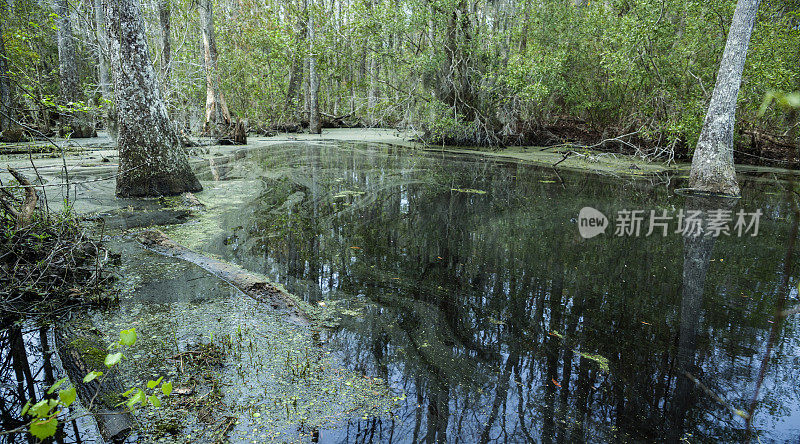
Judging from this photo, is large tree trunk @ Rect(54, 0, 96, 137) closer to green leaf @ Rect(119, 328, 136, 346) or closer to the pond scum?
the pond scum

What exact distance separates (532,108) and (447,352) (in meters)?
13.6

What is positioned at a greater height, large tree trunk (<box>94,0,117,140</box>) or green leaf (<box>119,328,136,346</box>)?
large tree trunk (<box>94,0,117,140</box>)

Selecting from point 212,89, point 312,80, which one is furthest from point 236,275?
point 312,80

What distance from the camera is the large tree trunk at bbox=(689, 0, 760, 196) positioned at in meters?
8.18

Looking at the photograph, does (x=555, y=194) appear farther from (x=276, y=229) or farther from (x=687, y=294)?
(x=276, y=229)

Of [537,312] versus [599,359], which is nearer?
[599,359]

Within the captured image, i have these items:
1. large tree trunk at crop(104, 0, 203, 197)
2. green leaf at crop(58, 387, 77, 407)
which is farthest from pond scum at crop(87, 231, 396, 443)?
large tree trunk at crop(104, 0, 203, 197)

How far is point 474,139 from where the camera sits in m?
15.3

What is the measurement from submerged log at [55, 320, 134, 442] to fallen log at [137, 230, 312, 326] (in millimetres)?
1097

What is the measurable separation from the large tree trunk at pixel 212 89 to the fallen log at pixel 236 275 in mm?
12009

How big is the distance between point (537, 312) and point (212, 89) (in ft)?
49.5

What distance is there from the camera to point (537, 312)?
11.9 feet

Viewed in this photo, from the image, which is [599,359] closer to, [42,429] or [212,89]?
[42,429]

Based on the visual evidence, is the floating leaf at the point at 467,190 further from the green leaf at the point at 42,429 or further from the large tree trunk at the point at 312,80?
the large tree trunk at the point at 312,80
